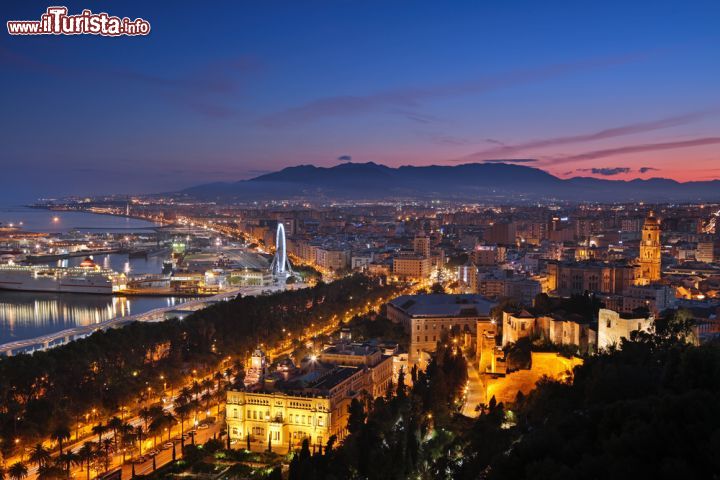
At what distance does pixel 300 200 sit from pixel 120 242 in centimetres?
5467

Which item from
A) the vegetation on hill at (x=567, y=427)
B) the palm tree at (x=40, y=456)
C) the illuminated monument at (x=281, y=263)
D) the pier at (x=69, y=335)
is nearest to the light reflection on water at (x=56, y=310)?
the pier at (x=69, y=335)

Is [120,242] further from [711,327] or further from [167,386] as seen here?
[711,327]

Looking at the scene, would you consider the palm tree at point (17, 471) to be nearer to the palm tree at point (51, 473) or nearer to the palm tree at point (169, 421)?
the palm tree at point (51, 473)

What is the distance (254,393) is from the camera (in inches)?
411

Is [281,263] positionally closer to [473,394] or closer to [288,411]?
[473,394]

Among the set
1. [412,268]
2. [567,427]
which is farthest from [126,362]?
[412,268]

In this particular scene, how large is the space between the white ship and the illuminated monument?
18.3 feet

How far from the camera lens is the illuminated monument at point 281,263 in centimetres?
2919

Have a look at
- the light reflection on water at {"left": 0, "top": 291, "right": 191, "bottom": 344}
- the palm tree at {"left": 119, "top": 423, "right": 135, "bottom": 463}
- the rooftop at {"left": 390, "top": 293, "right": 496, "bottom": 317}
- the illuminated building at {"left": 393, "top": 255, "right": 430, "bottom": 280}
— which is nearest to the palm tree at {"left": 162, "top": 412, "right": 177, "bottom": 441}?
the palm tree at {"left": 119, "top": 423, "right": 135, "bottom": 463}

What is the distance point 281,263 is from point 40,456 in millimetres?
21694

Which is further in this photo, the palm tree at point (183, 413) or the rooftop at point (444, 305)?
the rooftop at point (444, 305)

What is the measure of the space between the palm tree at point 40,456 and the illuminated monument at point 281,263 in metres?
19.7

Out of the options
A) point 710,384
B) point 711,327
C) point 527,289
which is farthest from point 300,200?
point 710,384

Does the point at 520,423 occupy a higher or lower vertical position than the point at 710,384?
lower
